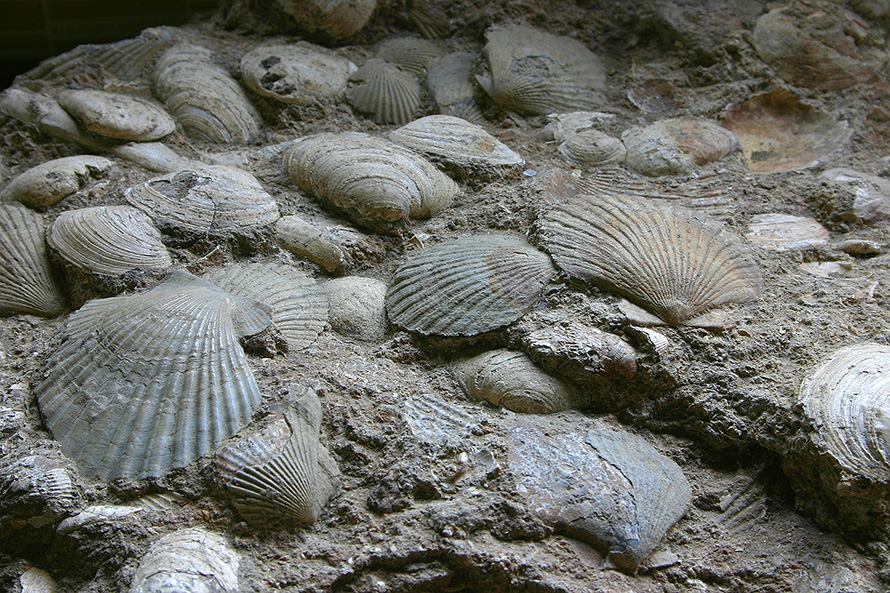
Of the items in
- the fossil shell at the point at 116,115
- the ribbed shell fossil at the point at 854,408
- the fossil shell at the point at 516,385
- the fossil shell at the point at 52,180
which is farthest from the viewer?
the fossil shell at the point at 116,115

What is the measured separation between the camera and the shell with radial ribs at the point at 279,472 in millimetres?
971

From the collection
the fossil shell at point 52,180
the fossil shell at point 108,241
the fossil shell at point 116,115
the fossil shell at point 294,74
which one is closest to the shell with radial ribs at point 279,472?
the fossil shell at point 108,241

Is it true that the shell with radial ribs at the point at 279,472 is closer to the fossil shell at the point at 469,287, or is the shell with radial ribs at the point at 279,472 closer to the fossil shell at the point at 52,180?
the fossil shell at the point at 469,287

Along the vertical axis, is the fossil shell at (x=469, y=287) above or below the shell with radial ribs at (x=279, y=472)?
above

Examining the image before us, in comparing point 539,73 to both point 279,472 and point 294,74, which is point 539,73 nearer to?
point 294,74

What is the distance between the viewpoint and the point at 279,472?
0.98 m

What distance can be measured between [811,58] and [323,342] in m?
1.35

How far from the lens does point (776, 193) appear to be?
4.93ft

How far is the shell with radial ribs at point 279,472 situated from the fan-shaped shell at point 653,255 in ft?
1.75

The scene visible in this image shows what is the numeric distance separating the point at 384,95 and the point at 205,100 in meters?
0.41

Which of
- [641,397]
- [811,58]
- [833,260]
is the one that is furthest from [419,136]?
[811,58]

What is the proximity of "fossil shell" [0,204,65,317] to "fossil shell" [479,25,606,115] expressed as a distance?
1.01 m

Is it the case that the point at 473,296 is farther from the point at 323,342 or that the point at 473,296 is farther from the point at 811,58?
the point at 811,58

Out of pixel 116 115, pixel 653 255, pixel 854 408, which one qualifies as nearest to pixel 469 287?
pixel 653 255
